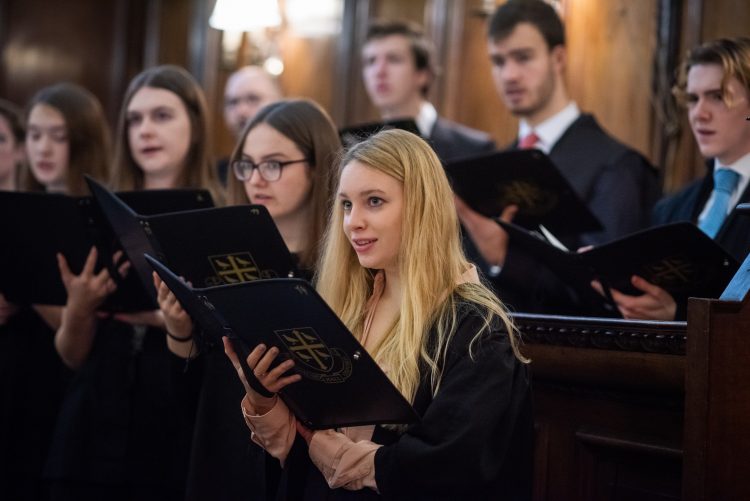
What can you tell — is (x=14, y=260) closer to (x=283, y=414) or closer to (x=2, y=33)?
(x=283, y=414)

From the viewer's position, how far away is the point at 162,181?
360 centimetres

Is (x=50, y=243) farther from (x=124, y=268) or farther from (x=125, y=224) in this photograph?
→ (x=125, y=224)

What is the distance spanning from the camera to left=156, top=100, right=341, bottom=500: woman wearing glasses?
2646mm

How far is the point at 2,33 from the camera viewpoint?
22.7ft

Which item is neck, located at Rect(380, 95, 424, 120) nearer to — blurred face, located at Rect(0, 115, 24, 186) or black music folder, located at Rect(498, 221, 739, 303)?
blurred face, located at Rect(0, 115, 24, 186)

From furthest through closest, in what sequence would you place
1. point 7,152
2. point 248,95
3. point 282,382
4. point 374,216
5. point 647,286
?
point 248,95 < point 7,152 < point 647,286 < point 374,216 < point 282,382

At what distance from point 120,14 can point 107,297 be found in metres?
4.55

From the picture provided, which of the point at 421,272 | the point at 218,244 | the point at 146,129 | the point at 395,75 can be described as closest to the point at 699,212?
the point at 421,272

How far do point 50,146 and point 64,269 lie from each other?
96 centimetres

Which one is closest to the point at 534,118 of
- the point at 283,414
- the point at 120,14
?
the point at 283,414

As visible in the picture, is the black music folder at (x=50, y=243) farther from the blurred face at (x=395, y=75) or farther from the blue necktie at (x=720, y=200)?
the blurred face at (x=395, y=75)

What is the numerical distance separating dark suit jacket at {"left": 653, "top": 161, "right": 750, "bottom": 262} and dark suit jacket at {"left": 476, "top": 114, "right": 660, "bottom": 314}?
159 millimetres

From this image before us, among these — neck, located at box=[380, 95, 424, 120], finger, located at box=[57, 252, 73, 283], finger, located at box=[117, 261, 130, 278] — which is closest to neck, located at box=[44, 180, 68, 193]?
finger, located at box=[57, 252, 73, 283]

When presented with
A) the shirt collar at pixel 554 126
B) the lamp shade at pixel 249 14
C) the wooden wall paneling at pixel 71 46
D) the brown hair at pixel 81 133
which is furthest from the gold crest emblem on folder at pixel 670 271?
the wooden wall paneling at pixel 71 46
